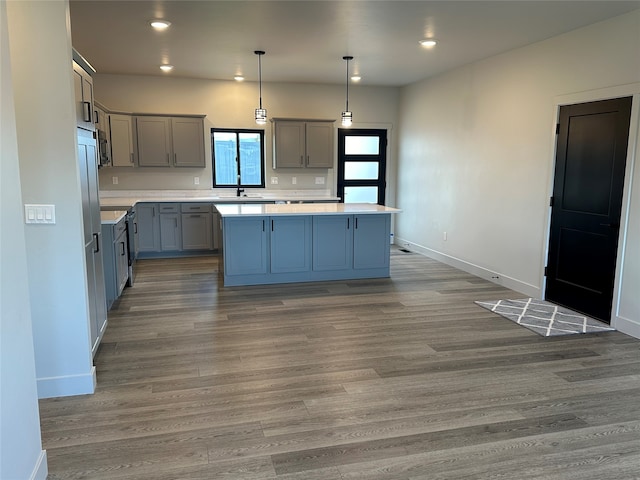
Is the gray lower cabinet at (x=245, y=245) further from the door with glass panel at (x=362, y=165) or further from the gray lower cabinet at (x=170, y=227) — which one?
the door with glass panel at (x=362, y=165)

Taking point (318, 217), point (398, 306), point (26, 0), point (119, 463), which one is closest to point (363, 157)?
point (318, 217)

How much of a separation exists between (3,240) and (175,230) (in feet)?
→ 18.3

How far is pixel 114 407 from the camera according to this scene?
2.77 metres

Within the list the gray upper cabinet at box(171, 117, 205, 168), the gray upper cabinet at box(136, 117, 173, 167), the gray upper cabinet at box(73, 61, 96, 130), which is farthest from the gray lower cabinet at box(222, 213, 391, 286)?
the gray upper cabinet at box(136, 117, 173, 167)

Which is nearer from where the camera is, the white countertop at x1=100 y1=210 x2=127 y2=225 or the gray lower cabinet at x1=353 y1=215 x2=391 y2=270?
the white countertop at x1=100 y1=210 x2=127 y2=225

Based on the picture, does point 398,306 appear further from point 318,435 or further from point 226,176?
point 226,176

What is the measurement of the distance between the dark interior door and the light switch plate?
445 cm

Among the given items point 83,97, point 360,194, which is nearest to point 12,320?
point 83,97

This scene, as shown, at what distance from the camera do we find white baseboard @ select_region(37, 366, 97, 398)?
2861 mm

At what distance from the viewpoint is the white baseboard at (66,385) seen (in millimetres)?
2861

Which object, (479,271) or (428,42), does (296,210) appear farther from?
(479,271)

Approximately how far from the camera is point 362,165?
27.7ft

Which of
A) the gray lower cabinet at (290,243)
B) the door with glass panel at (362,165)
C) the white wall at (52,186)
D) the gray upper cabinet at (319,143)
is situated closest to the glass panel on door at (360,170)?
the door with glass panel at (362,165)

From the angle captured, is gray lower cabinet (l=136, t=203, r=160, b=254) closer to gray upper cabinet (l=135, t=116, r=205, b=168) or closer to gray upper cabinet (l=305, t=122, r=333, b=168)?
gray upper cabinet (l=135, t=116, r=205, b=168)
